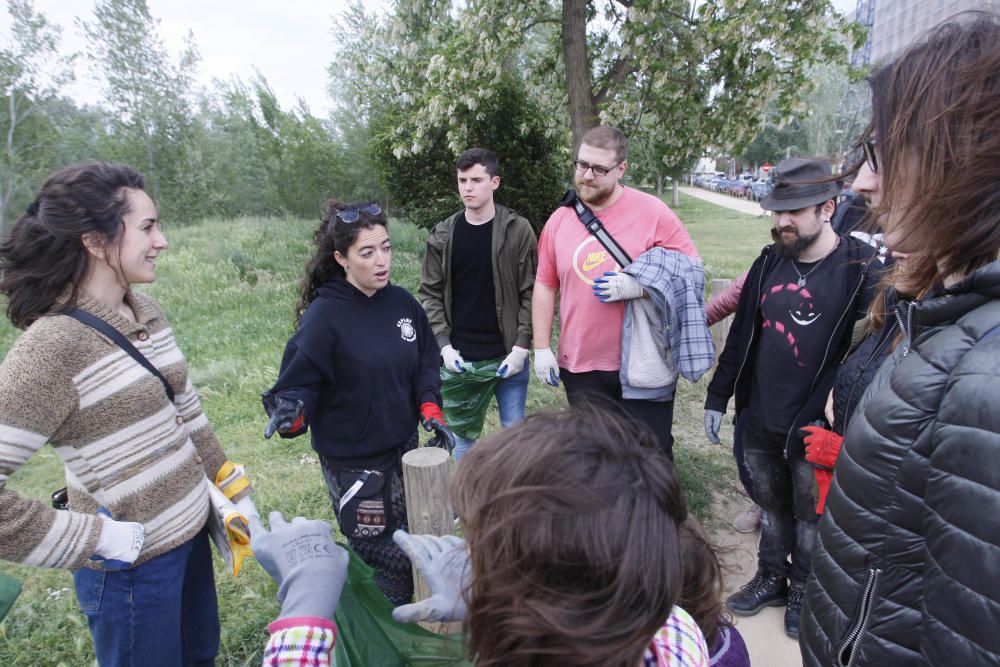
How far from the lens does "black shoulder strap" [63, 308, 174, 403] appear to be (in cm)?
152

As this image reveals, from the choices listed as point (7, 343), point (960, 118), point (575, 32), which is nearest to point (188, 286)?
point (7, 343)

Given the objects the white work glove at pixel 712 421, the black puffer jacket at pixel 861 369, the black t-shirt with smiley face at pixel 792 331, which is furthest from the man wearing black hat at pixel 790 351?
the black puffer jacket at pixel 861 369

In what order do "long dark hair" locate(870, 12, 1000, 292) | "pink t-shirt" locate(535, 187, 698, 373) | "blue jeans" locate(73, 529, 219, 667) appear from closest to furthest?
1. "long dark hair" locate(870, 12, 1000, 292)
2. "blue jeans" locate(73, 529, 219, 667)
3. "pink t-shirt" locate(535, 187, 698, 373)

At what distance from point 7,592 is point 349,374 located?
112cm

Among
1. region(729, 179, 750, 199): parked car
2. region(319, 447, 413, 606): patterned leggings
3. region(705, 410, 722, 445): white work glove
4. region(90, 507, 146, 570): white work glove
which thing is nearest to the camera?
region(90, 507, 146, 570): white work glove

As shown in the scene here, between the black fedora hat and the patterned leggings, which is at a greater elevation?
the black fedora hat

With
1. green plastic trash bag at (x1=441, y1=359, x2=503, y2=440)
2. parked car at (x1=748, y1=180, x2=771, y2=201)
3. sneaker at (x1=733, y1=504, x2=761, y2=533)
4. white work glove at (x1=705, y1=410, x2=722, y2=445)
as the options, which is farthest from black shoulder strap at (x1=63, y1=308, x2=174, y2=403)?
parked car at (x1=748, y1=180, x2=771, y2=201)

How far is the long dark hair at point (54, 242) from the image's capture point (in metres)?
1.50

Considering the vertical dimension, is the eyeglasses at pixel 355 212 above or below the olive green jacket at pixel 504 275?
above

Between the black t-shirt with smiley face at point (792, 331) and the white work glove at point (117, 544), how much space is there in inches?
94.3

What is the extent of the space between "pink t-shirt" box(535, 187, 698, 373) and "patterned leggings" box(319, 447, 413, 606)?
43.3 inches

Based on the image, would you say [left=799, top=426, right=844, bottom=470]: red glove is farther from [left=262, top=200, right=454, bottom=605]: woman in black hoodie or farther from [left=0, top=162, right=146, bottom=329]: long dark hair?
[left=0, top=162, right=146, bottom=329]: long dark hair

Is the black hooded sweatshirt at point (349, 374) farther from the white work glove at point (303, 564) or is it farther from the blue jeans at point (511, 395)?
the blue jeans at point (511, 395)

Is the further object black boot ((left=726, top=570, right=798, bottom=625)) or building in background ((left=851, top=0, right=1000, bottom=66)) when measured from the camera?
building in background ((left=851, top=0, right=1000, bottom=66))
